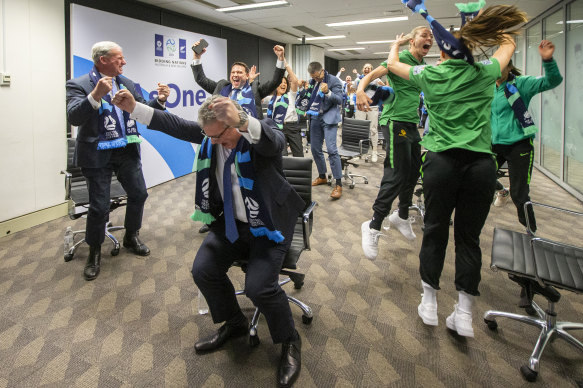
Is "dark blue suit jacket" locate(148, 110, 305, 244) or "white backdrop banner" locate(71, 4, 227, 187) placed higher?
"white backdrop banner" locate(71, 4, 227, 187)

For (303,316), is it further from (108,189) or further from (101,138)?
(101,138)

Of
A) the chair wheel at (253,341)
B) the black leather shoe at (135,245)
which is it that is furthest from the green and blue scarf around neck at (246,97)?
the chair wheel at (253,341)

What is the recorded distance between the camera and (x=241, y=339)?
205 cm

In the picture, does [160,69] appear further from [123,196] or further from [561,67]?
[561,67]

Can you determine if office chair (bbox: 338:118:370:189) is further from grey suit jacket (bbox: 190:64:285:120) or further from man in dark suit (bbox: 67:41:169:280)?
man in dark suit (bbox: 67:41:169:280)

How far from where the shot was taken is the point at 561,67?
17.4ft

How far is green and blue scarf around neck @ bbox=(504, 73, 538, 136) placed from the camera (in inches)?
109

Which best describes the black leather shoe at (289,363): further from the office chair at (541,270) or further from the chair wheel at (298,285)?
the office chair at (541,270)

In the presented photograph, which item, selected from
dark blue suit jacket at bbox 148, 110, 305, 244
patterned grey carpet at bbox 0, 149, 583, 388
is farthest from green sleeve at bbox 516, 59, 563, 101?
dark blue suit jacket at bbox 148, 110, 305, 244

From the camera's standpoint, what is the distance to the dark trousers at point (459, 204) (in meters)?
1.79

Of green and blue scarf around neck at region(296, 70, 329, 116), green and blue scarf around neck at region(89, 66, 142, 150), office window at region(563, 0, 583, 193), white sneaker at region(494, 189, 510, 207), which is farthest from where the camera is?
green and blue scarf around neck at region(296, 70, 329, 116)

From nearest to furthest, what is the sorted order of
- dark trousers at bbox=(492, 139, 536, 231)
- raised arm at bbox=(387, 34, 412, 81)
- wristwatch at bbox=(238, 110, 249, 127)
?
wristwatch at bbox=(238, 110, 249, 127)
raised arm at bbox=(387, 34, 412, 81)
dark trousers at bbox=(492, 139, 536, 231)

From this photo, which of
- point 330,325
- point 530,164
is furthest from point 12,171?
point 530,164

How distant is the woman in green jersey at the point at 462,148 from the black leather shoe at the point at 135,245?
2.26 metres
